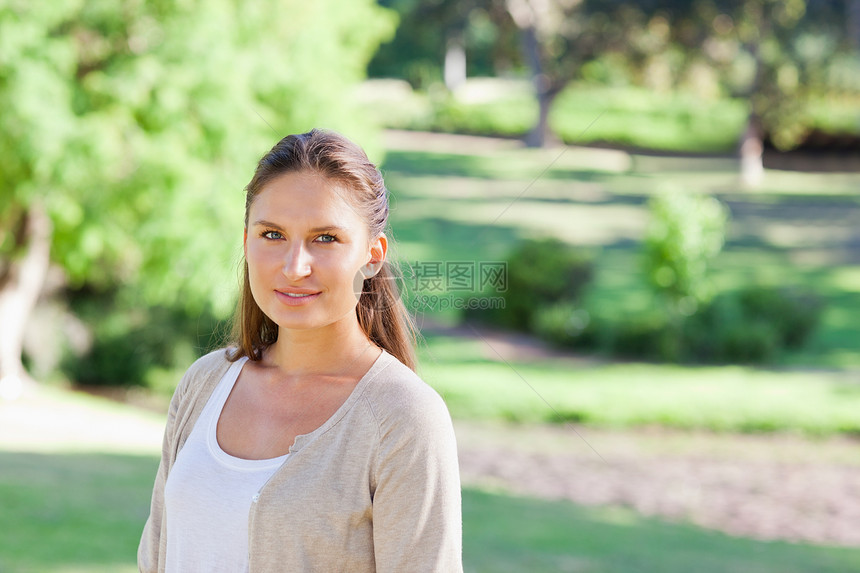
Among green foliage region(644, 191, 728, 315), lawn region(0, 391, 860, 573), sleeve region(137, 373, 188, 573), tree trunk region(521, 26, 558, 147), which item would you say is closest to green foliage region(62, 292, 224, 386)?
lawn region(0, 391, 860, 573)

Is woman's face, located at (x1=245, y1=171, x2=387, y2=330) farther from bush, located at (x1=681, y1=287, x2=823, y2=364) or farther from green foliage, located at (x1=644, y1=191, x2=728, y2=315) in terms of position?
bush, located at (x1=681, y1=287, x2=823, y2=364)

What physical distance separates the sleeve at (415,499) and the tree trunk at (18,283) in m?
10.3

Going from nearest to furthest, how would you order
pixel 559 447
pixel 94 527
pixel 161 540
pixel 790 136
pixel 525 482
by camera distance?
1. pixel 161 540
2. pixel 94 527
3. pixel 525 482
4. pixel 559 447
5. pixel 790 136

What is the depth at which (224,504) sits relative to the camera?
144 cm

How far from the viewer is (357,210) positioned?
1505mm

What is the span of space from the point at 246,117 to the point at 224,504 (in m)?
8.49

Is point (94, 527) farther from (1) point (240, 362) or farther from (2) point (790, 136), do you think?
(2) point (790, 136)

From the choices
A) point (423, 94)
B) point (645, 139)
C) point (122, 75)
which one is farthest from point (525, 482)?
point (423, 94)

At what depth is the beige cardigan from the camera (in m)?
1.32

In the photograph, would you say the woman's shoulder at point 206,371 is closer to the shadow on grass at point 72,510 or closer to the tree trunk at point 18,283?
the shadow on grass at point 72,510

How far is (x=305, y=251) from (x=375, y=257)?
15 cm

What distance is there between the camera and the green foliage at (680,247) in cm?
1316

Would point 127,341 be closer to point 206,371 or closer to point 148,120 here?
point 148,120

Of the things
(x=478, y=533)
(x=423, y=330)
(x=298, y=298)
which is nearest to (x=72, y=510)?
(x=478, y=533)
